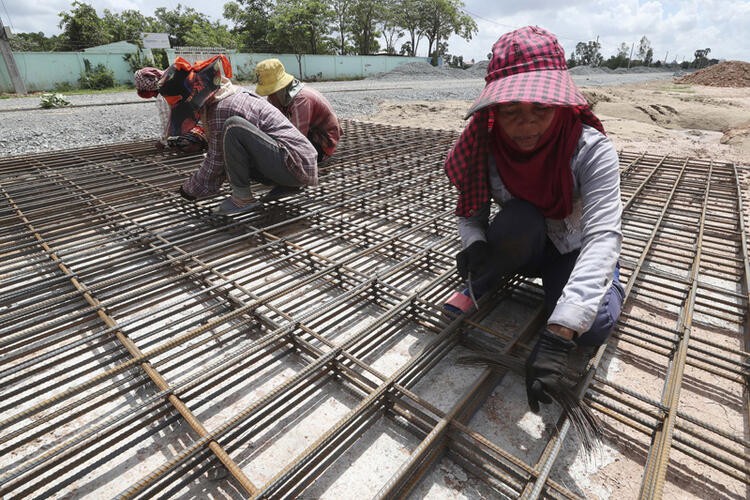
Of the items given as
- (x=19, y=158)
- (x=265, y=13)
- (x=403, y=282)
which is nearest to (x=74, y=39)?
(x=265, y=13)

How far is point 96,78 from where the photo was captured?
20641 millimetres

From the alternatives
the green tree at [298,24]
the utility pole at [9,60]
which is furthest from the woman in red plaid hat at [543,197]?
the green tree at [298,24]

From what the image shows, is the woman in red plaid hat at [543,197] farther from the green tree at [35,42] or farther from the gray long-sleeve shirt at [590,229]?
the green tree at [35,42]

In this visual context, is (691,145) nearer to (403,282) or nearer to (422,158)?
(422,158)

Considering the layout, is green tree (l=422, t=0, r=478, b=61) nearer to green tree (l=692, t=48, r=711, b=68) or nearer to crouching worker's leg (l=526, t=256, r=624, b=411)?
green tree (l=692, t=48, r=711, b=68)

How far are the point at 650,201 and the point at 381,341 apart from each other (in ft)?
9.77

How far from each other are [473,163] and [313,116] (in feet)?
8.02

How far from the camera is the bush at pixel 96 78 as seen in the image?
20.6 meters

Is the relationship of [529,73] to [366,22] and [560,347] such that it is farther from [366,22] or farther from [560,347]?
[366,22]

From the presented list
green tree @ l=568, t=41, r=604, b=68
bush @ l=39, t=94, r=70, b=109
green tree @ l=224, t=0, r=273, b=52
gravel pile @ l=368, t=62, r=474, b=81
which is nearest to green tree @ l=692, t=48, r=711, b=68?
green tree @ l=568, t=41, r=604, b=68

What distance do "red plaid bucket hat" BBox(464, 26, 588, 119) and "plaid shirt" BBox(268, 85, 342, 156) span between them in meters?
2.37

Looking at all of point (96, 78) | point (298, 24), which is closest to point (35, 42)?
point (96, 78)

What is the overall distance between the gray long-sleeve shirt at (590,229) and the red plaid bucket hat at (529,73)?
0.21m

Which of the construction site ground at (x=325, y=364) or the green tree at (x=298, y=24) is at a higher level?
the green tree at (x=298, y=24)
